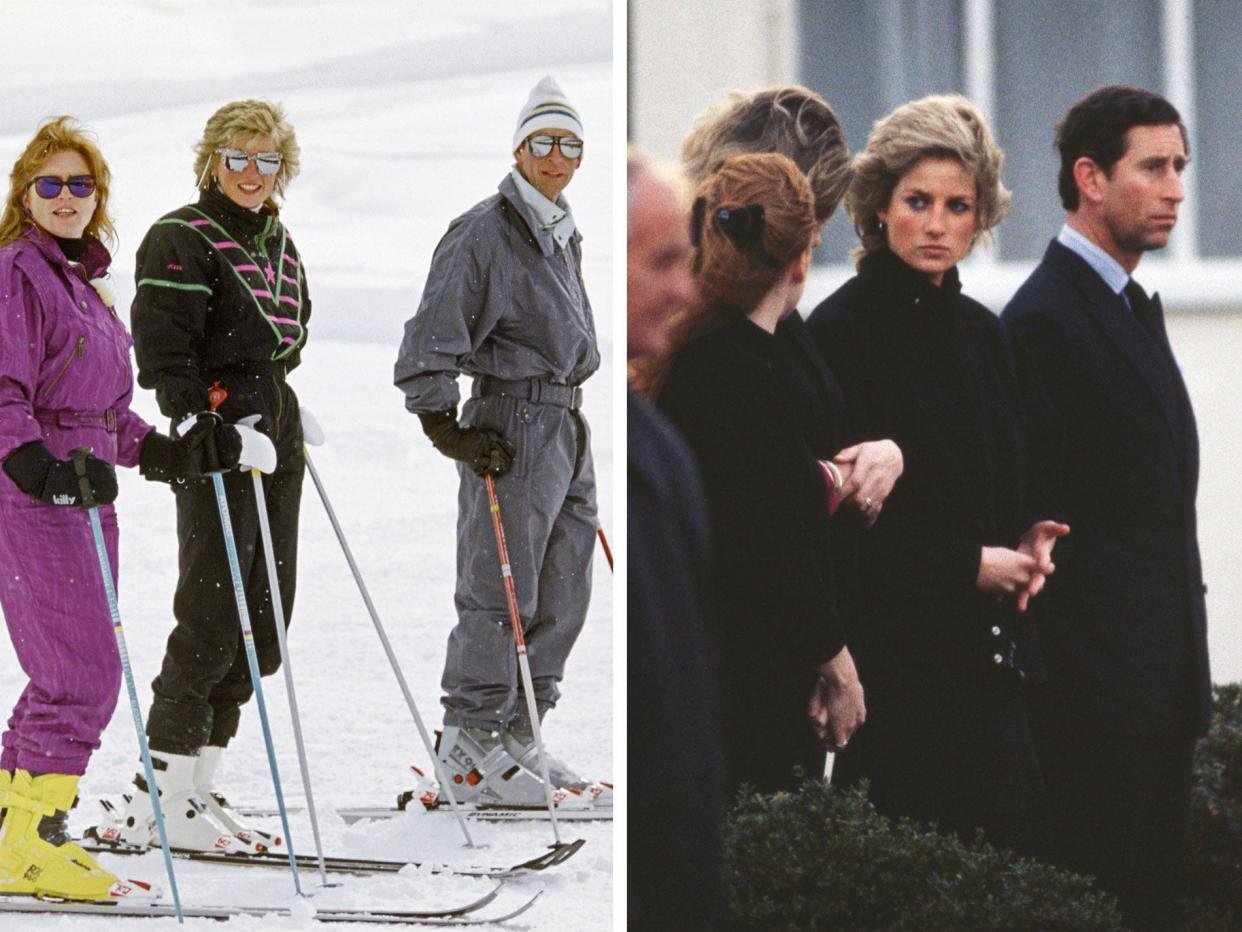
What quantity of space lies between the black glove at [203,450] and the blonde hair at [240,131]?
1.97 feet

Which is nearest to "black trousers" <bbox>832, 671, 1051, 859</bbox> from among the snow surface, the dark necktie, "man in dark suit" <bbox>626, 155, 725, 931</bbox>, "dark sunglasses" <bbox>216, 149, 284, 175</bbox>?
"man in dark suit" <bbox>626, 155, 725, 931</bbox>

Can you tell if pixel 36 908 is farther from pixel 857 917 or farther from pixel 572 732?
pixel 857 917

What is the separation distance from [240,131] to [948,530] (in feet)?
6.12

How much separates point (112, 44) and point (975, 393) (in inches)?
92.1

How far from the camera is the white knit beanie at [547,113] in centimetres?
508

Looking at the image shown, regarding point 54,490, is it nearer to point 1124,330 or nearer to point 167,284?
point 167,284

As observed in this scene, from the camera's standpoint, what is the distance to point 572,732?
5344 mm

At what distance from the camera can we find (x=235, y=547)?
16.0 ft

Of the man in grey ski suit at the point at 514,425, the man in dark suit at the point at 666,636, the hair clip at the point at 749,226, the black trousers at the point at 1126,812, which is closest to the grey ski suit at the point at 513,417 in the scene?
the man in grey ski suit at the point at 514,425

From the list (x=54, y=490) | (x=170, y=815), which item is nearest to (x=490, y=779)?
(x=170, y=815)

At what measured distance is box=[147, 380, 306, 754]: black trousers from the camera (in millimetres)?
4914

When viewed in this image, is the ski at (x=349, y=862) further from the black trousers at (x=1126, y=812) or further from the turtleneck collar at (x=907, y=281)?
the turtleneck collar at (x=907, y=281)

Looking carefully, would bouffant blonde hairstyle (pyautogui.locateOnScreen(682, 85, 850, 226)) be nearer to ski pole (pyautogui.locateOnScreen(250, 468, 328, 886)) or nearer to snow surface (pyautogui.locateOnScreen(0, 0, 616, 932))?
snow surface (pyautogui.locateOnScreen(0, 0, 616, 932))

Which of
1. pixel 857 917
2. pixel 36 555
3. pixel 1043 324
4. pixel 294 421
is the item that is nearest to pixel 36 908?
pixel 36 555
